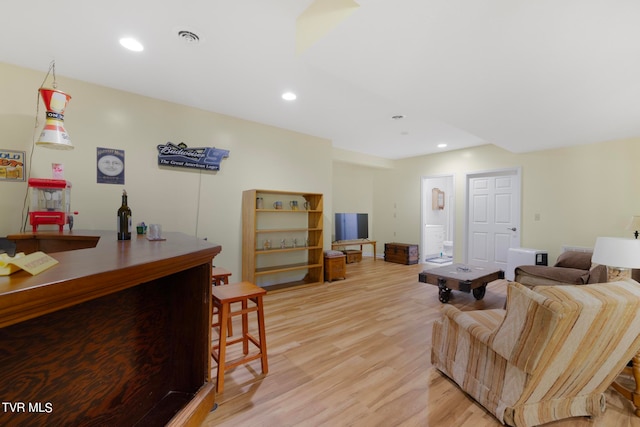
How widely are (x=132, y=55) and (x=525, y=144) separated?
5.44 meters

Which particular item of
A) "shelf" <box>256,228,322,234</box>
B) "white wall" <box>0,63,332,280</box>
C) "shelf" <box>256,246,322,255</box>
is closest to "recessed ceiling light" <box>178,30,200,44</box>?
"white wall" <box>0,63,332,280</box>

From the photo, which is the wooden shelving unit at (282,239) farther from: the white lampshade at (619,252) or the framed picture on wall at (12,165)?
the white lampshade at (619,252)

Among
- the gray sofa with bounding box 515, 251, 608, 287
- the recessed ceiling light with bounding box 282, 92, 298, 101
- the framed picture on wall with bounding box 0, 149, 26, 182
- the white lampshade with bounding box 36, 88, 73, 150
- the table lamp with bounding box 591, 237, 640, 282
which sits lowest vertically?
the gray sofa with bounding box 515, 251, 608, 287

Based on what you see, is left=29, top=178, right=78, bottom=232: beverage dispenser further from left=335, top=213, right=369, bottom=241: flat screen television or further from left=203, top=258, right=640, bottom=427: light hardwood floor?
left=335, top=213, right=369, bottom=241: flat screen television

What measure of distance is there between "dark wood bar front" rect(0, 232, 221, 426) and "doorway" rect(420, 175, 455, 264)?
6.21 meters

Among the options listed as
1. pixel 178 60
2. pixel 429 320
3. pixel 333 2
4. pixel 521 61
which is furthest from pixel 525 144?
pixel 178 60

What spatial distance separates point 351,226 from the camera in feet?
21.5

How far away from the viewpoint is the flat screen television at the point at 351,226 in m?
6.35

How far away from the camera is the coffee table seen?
345 cm

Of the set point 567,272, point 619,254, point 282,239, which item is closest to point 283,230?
point 282,239

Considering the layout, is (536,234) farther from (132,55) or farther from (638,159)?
(132,55)

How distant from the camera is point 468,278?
3521 mm

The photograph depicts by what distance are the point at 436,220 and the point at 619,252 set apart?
615cm

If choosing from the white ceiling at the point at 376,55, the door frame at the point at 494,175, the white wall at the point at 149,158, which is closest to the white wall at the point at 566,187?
the door frame at the point at 494,175
